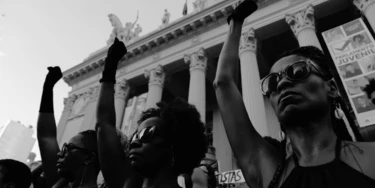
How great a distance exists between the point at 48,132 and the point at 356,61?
8.85 meters

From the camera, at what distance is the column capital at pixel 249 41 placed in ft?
39.5

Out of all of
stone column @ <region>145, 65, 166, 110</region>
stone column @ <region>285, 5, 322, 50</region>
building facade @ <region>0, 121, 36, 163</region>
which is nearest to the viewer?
stone column @ <region>285, 5, 322, 50</region>

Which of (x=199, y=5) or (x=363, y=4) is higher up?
(x=199, y=5)

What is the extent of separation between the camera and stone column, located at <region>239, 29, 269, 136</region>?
9328 mm

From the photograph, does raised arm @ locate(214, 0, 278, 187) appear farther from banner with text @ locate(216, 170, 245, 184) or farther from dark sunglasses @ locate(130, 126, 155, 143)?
banner with text @ locate(216, 170, 245, 184)

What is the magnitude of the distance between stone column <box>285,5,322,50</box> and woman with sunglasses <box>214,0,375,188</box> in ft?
31.2

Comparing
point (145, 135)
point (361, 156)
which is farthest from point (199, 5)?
point (361, 156)

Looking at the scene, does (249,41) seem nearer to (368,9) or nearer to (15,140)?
(368,9)

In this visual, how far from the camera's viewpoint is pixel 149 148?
81.1 inches

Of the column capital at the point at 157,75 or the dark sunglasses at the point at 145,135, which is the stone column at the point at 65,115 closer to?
the column capital at the point at 157,75

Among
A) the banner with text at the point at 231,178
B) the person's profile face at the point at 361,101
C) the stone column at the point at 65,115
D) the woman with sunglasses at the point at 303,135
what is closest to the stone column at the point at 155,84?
the banner with text at the point at 231,178

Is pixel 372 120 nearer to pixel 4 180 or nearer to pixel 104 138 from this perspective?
pixel 104 138

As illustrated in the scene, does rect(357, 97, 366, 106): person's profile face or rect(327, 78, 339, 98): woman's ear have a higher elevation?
rect(357, 97, 366, 106): person's profile face

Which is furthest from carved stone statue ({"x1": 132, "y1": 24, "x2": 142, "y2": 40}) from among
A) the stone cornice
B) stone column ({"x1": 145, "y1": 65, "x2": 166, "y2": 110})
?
stone column ({"x1": 145, "y1": 65, "x2": 166, "y2": 110})
